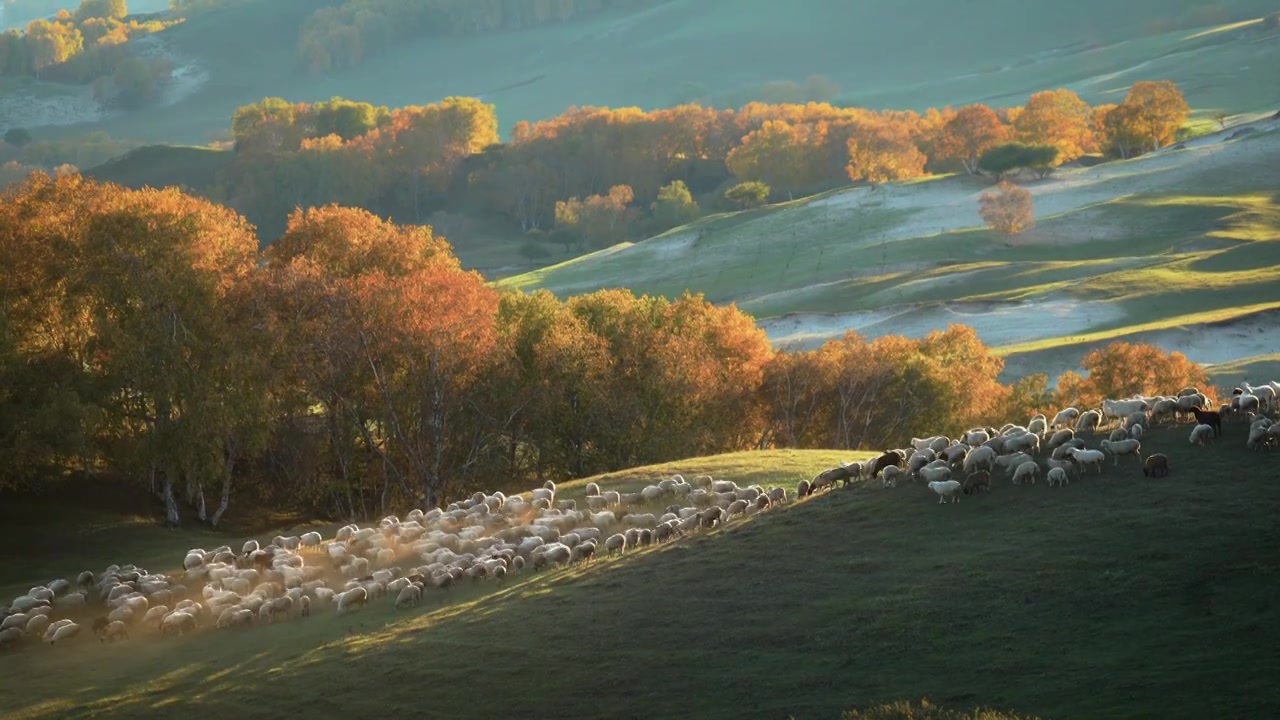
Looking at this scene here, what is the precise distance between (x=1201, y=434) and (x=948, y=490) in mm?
5622

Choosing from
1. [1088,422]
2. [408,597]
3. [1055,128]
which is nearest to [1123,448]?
[1088,422]

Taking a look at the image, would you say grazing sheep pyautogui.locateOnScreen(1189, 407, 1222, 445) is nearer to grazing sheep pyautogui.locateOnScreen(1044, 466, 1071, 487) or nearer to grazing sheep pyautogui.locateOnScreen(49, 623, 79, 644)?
grazing sheep pyautogui.locateOnScreen(1044, 466, 1071, 487)

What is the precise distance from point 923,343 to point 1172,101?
108m

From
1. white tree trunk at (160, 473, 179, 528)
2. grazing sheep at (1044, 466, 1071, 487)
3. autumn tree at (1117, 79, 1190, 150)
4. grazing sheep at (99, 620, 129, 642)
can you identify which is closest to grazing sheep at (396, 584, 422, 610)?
grazing sheep at (99, 620, 129, 642)

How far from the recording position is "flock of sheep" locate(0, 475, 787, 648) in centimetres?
3309

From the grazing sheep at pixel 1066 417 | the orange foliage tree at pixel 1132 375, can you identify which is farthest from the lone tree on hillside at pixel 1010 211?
the grazing sheep at pixel 1066 417

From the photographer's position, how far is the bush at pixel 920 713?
1984 centimetres

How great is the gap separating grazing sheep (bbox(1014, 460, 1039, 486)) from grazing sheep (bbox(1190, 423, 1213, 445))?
340 centimetres

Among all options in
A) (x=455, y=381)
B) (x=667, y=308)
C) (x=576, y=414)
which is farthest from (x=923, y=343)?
(x=455, y=381)

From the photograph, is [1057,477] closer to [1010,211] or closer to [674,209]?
[1010,211]

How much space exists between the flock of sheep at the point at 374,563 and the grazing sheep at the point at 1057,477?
780cm

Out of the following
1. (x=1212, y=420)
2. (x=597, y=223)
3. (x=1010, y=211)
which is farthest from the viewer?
(x=597, y=223)

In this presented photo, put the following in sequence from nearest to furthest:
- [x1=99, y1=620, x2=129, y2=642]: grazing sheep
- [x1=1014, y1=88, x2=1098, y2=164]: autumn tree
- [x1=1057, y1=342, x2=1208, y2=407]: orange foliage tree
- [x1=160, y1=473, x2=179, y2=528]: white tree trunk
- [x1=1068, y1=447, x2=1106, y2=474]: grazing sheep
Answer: [x1=1068, y1=447, x2=1106, y2=474]: grazing sheep → [x1=99, y1=620, x2=129, y2=642]: grazing sheep → [x1=160, y1=473, x2=179, y2=528]: white tree trunk → [x1=1057, y1=342, x2=1208, y2=407]: orange foliage tree → [x1=1014, y1=88, x2=1098, y2=164]: autumn tree

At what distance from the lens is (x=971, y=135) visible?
592 feet
